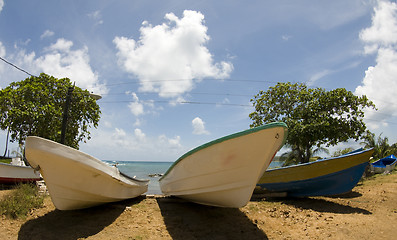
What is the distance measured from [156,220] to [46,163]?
2.78 m

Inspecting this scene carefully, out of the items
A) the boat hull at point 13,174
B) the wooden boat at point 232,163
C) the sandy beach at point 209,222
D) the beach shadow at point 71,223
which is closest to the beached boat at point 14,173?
the boat hull at point 13,174

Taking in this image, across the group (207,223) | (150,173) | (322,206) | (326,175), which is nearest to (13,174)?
(207,223)

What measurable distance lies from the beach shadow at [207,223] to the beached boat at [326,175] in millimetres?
2689

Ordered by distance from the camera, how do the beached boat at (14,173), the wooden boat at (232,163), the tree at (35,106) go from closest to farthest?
the wooden boat at (232,163) < the beached boat at (14,173) < the tree at (35,106)

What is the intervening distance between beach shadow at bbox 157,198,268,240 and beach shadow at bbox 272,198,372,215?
2285 mm

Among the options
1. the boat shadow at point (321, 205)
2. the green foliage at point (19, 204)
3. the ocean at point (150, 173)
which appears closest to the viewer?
the green foliage at point (19, 204)

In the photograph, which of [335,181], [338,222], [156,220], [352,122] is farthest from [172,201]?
[352,122]

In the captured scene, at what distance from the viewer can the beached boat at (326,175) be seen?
294 inches

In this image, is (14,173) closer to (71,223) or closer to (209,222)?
(71,223)

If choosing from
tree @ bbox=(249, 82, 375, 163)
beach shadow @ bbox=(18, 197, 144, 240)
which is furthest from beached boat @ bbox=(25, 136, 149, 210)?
tree @ bbox=(249, 82, 375, 163)

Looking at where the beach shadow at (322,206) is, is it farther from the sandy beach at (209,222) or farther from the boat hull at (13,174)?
the boat hull at (13,174)

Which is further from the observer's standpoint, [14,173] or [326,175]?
[14,173]

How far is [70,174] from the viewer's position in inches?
199

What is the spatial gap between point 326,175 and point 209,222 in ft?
14.3
